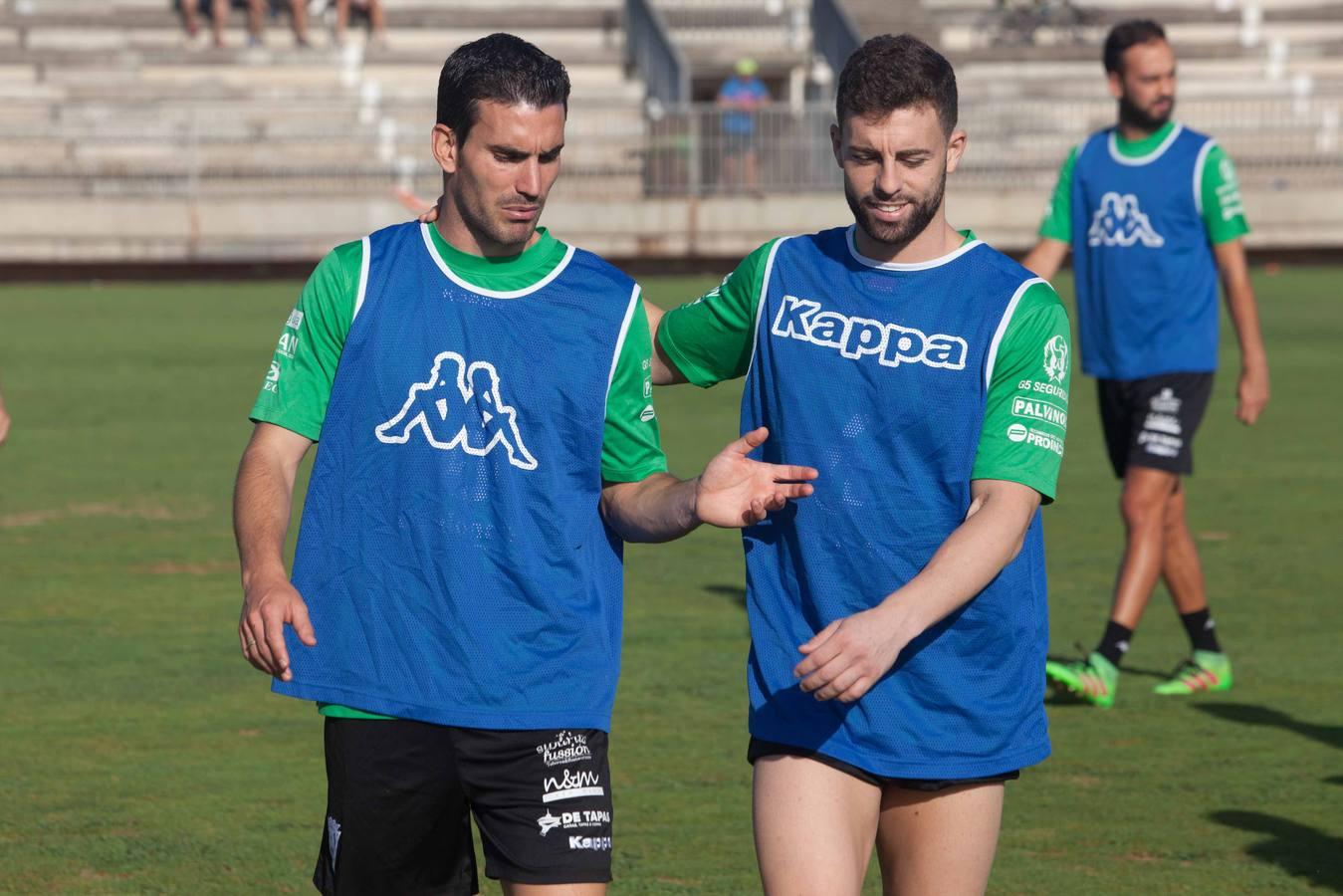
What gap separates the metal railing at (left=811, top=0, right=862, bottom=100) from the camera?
33781 mm

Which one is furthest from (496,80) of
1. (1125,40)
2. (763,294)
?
(1125,40)

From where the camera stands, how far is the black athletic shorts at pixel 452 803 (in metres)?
3.95

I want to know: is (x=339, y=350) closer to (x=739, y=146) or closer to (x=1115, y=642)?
(x=1115, y=642)

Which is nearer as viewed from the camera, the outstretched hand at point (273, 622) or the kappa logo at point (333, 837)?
the outstretched hand at point (273, 622)

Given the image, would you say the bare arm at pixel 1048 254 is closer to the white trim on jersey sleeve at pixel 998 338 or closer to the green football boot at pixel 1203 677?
the green football boot at pixel 1203 677

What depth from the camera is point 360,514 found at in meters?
4.01

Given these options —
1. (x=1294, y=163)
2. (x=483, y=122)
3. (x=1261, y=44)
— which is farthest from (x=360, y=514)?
(x=1261, y=44)

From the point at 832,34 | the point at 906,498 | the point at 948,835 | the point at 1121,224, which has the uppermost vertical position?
the point at 832,34

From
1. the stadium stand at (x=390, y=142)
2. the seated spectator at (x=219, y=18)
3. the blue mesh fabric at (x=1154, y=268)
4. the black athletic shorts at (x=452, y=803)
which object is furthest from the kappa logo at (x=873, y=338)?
the seated spectator at (x=219, y=18)

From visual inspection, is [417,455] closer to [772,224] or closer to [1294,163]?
[772,224]

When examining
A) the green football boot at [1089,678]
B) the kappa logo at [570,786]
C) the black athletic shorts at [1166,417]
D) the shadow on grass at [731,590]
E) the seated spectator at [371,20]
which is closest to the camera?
the kappa logo at [570,786]

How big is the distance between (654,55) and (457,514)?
30418 mm

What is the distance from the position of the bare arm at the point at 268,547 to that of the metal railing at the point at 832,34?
98.0 ft

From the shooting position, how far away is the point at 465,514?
3.96m
